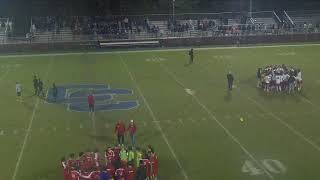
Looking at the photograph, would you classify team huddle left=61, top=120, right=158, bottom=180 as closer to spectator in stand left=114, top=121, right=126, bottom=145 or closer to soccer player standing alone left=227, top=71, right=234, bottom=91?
spectator in stand left=114, top=121, right=126, bottom=145

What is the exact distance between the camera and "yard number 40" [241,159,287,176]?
1755 cm

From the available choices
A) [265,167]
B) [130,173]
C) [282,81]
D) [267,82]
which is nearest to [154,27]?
[267,82]

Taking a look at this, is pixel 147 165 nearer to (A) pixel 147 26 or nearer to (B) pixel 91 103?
(B) pixel 91 103

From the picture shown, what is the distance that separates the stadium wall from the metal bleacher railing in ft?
3.54

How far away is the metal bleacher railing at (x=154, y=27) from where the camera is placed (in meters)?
50.7

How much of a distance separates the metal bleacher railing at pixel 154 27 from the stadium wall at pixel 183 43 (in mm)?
1079

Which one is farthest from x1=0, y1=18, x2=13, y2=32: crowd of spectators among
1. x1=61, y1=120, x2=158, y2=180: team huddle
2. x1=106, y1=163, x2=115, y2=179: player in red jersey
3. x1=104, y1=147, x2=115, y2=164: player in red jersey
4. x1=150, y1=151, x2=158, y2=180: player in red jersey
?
x1=106, y1=163, x2=115, y2=179: player in red jersey

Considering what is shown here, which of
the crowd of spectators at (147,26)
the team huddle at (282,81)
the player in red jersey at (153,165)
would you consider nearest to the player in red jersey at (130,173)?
the player in red jersey at (153,165)

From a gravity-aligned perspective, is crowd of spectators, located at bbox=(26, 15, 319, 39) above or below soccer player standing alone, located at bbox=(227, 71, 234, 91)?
above

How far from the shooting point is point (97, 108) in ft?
86.6

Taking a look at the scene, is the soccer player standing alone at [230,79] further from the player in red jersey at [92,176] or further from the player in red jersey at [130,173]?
the player in red jersey at [92,176]

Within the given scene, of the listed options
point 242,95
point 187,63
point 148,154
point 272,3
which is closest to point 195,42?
point 187,63

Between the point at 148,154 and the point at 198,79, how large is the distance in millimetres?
16831

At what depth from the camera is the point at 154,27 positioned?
5288 centimetres
